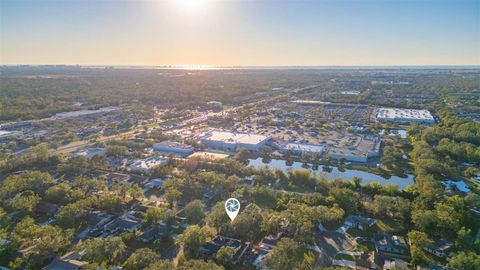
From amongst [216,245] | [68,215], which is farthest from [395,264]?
[68,215]

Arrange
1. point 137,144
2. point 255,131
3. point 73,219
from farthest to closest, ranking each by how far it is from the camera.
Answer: point 255,131 → point 137,144 → point 73,219

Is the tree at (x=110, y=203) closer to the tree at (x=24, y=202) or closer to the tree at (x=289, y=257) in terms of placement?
the tree at (x=24, y=202)

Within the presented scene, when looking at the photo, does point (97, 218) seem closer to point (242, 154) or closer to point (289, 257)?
point (289, 257)

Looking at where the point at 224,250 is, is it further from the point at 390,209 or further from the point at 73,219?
the point at 390,209

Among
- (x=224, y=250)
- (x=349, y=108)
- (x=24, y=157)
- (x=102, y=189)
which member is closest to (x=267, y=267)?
(x=224, y=250)

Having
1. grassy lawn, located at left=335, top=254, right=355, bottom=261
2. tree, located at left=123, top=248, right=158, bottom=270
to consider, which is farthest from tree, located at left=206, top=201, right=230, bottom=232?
grassy lawn, located at left=335, top=254, right=355, bottom=261

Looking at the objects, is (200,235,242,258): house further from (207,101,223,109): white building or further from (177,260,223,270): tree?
(207,101,223,109): white building
